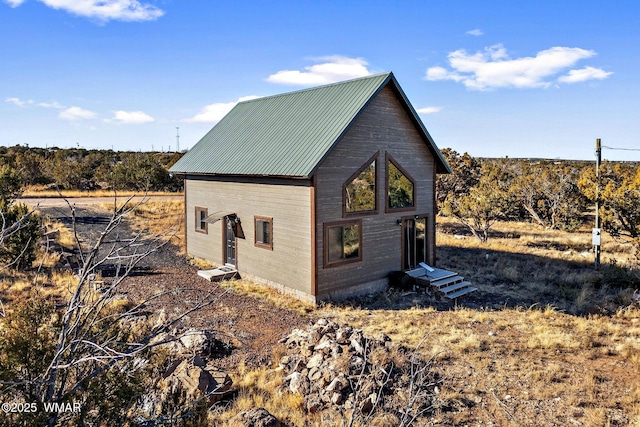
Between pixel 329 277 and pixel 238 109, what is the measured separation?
11.9 meters

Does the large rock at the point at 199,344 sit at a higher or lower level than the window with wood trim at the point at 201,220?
lower

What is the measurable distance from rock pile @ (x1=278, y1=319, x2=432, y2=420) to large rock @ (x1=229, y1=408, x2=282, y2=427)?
1.23 meters

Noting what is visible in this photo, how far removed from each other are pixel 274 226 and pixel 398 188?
505 cm

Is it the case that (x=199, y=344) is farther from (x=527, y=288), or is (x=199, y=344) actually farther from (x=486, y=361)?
(x=527, y=288)

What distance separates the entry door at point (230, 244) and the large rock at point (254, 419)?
38.6 feet

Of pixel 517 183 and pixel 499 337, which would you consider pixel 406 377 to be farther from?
pixel 517 183

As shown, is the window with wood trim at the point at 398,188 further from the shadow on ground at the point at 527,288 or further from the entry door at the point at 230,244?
the entry door at the point at 230,244

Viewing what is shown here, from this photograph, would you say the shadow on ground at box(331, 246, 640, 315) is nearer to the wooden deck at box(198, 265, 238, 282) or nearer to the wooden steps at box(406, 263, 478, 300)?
the wooden steps at box(406, 263, 478, 300)

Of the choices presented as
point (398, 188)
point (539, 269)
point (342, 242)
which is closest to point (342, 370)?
point (342, 242)

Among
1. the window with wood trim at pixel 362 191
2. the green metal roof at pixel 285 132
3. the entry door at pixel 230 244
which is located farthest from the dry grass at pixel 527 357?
the entry door at pixel 230 244

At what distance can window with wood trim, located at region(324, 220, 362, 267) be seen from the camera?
15219mm

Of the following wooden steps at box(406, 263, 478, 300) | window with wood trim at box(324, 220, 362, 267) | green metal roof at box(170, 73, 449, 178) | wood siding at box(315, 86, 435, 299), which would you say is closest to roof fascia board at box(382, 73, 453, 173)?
green metal roof at box(170, 73, 449, 178)

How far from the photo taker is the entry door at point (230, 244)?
18.9 m

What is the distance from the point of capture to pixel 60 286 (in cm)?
1619
